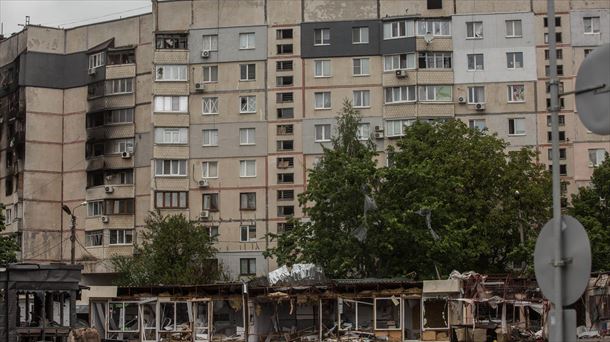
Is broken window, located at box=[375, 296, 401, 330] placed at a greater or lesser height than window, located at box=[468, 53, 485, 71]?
lesser

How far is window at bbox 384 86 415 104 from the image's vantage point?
2869 inches

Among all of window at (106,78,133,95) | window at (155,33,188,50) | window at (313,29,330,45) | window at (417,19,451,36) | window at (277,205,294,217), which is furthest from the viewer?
window at (106,78,133,95)

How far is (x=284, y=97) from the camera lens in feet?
247

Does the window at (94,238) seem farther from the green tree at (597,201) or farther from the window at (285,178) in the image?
the green tree at (597,201)

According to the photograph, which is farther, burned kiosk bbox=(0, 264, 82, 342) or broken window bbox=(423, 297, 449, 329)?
broken window bbox=(423, 297, 449, 329)

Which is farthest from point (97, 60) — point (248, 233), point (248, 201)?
point (248, 233)

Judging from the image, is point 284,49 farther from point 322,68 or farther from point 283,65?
point 322,68

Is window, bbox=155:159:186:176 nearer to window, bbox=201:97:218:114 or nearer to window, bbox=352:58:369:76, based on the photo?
window, bbox=201:97:218:114

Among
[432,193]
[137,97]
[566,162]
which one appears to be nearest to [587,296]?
[432,193]

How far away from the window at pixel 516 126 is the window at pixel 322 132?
503 inches

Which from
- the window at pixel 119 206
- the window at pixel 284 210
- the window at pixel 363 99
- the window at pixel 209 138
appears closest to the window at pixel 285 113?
the window at pixel 363 99

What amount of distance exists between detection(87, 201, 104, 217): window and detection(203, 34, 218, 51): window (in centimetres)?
1392

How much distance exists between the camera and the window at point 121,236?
76062 mm

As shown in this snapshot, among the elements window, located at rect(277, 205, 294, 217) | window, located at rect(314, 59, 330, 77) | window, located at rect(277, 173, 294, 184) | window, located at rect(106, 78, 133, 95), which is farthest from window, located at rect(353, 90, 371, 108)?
window, located at rect(106, 78, 133, 95)
